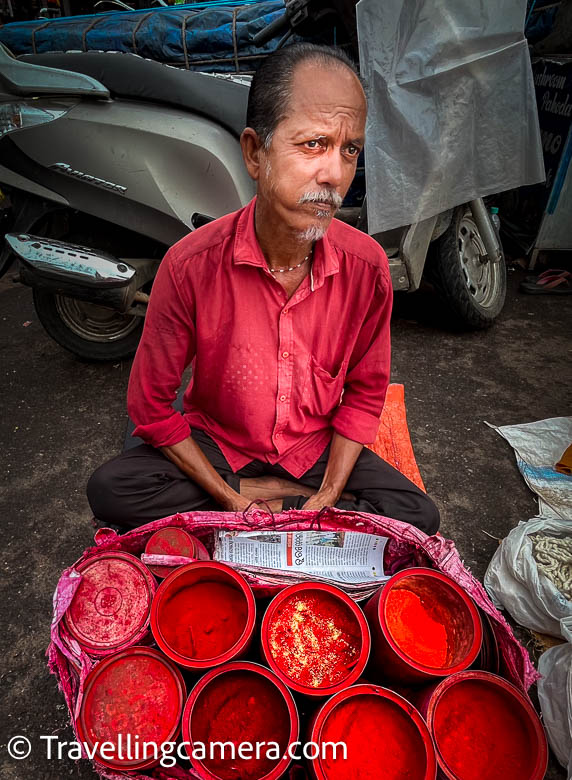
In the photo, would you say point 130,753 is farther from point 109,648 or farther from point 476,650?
point 476,650

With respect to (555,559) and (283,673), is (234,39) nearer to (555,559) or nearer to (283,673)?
(555,559)

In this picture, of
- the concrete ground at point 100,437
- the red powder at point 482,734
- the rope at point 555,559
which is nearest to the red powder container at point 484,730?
the red powder at point 482,734

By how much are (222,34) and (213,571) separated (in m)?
5.34

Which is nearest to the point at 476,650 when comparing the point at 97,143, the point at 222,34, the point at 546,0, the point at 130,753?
the point at 130,753

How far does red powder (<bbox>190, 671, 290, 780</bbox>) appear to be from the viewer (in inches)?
37.4

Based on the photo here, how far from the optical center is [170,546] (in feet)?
4.26

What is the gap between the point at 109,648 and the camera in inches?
42.7

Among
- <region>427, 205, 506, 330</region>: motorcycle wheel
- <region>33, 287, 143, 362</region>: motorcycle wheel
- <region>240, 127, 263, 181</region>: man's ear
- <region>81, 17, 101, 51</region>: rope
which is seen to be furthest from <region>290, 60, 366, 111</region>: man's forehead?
<region>81, 17, 101, 51</region>: rope

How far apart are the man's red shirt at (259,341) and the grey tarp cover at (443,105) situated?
1.19 m

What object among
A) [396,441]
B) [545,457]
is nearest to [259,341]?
[396,441]

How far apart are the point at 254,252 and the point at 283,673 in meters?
1.03

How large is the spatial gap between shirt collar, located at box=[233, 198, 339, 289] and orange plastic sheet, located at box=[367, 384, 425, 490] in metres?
0.92

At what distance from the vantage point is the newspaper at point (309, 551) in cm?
136

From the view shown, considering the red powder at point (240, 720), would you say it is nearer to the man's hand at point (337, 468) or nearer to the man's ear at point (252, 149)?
the man's hand at point (337, 468)
